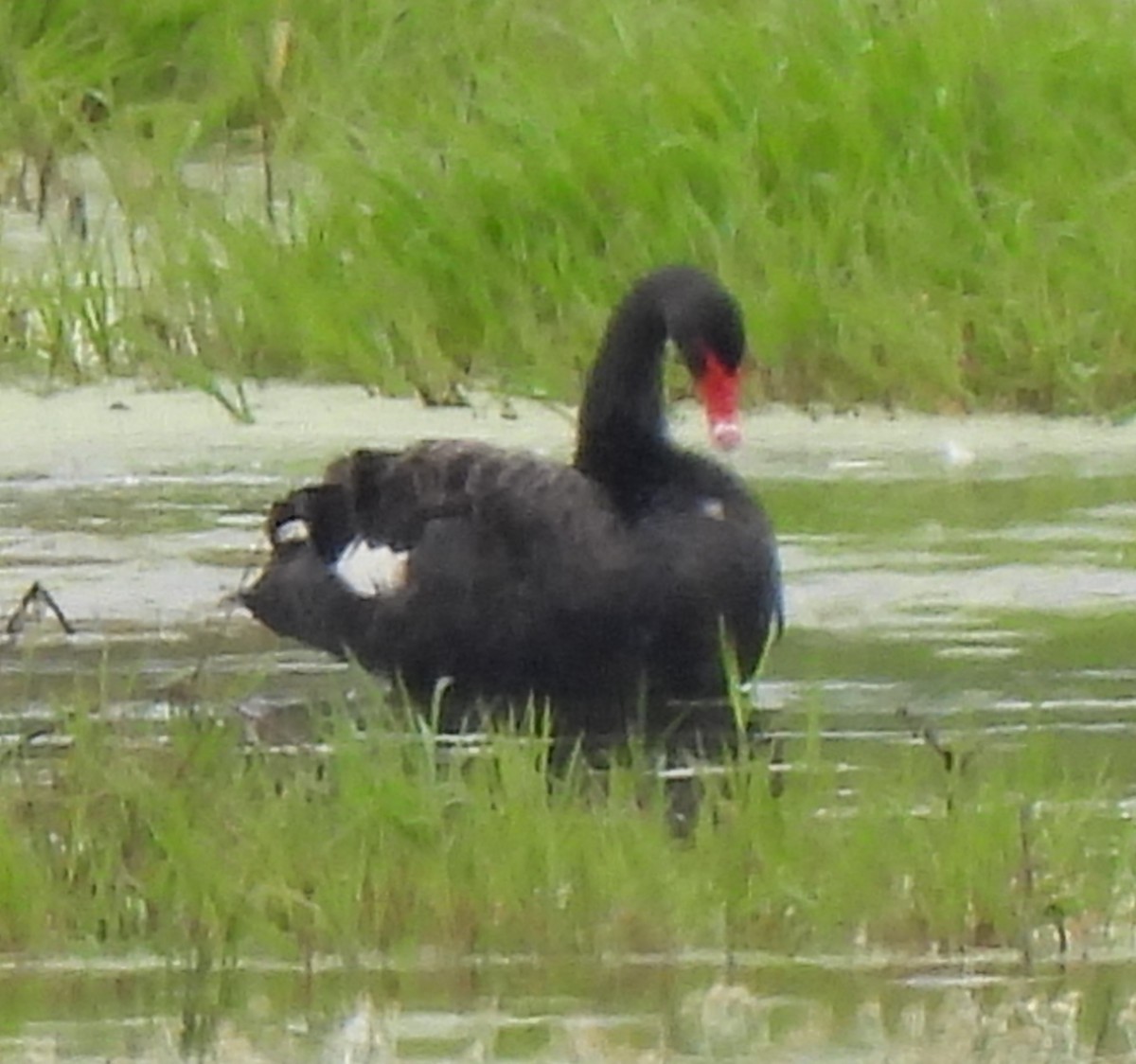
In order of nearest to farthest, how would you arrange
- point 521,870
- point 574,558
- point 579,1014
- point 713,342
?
point 579,1014
point 521,870
point 574,558
point 713,342

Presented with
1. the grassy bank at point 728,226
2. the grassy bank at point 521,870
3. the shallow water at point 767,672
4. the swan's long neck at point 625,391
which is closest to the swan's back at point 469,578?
the shallow water at point 767,672

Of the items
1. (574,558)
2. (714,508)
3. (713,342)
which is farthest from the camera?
(713,342)

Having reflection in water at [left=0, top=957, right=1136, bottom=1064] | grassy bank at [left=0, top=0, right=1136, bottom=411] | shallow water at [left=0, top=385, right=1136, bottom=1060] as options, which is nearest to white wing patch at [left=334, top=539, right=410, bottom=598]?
shallow water at [left=0, top=385, right=1136, bottom=1060]

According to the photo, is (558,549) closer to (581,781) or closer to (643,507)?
(643,507)

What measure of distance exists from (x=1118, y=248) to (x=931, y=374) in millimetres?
410

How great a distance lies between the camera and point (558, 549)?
6.32 metres

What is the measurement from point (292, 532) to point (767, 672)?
912 millimetres

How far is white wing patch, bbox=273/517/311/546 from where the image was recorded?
6859 mm

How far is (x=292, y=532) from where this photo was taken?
271 inches

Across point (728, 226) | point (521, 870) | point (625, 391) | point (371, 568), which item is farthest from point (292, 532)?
point (521, 870)

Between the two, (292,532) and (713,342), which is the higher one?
(713,342)

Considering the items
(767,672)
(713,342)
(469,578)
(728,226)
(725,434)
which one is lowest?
(767,672)

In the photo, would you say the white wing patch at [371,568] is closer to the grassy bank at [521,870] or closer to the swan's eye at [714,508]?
the swan's eye at [714,508]

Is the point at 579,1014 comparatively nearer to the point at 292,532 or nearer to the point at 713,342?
the point at 713,342
